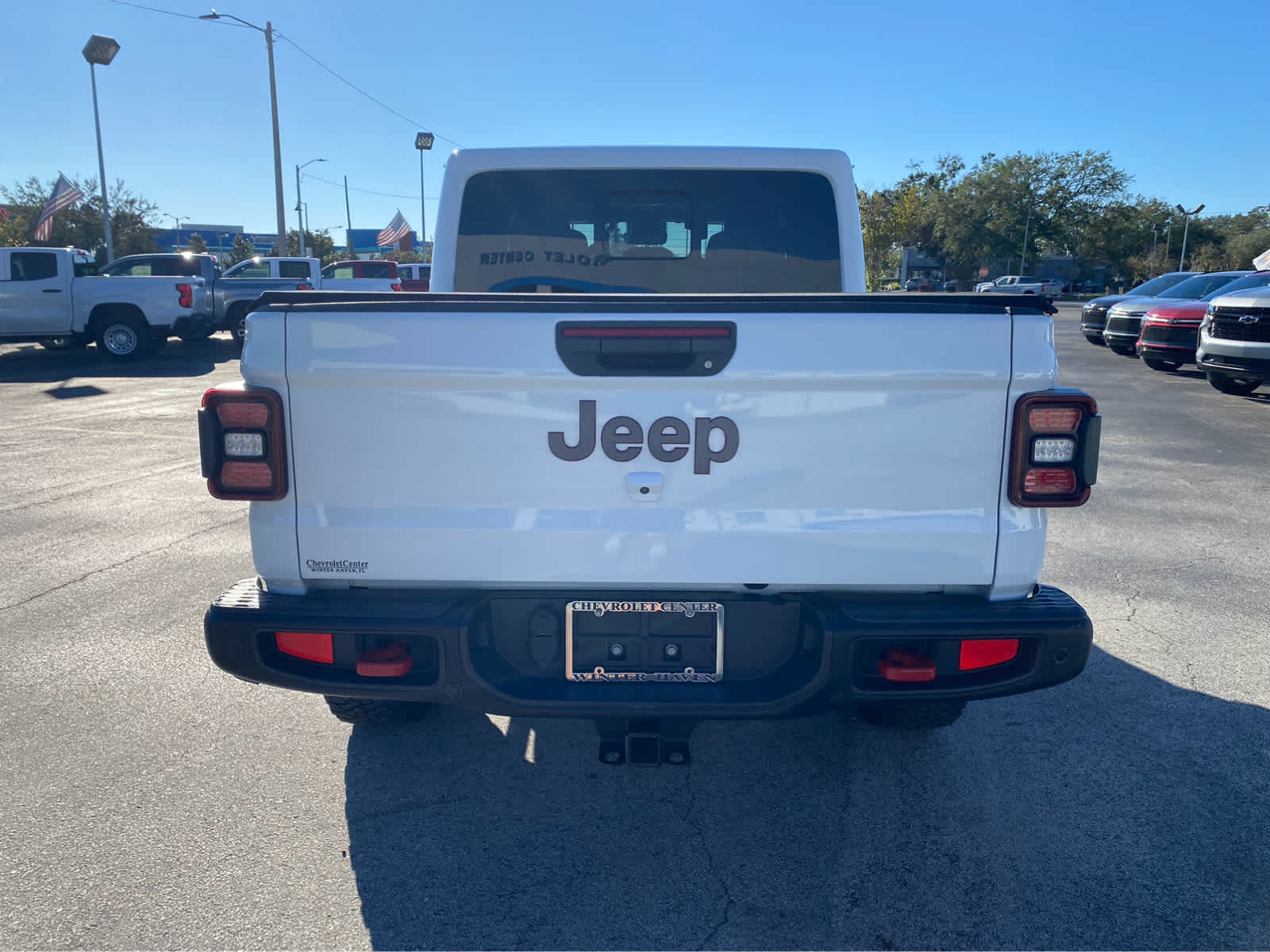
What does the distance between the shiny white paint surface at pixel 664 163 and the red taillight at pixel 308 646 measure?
1.91 meters

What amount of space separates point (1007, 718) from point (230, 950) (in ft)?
9.44

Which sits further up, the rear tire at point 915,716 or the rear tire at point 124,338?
the rear tire at point 124,338

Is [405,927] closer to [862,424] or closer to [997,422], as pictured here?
[862,424]

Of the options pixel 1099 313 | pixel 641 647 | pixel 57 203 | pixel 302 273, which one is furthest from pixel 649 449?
pixel 57 203

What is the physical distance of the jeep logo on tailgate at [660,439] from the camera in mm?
2443

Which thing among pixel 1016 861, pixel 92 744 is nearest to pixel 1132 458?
pixel 1016 861

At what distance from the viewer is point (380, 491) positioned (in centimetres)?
252

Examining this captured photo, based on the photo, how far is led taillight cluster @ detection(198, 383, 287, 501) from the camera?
248 cm

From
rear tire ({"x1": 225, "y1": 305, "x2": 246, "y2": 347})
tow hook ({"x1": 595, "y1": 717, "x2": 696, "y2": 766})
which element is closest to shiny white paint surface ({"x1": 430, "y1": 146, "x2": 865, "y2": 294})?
tow hook ({"x1": 595, "y1": 717, "x2": 696, "y2": 766})

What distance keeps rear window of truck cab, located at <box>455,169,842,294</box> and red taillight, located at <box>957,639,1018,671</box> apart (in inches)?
77.9

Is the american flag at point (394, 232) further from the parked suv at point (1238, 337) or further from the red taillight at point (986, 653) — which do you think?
the red taillight at point (986, 653)

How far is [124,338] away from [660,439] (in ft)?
61.7

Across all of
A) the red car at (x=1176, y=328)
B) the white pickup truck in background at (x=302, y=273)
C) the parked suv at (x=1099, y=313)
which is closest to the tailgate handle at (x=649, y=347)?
the red car at (x=1176, y=328)

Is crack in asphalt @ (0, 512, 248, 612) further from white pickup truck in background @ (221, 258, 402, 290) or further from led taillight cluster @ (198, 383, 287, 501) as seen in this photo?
white pickup truck in background @ (221, 258, 402, 290)
